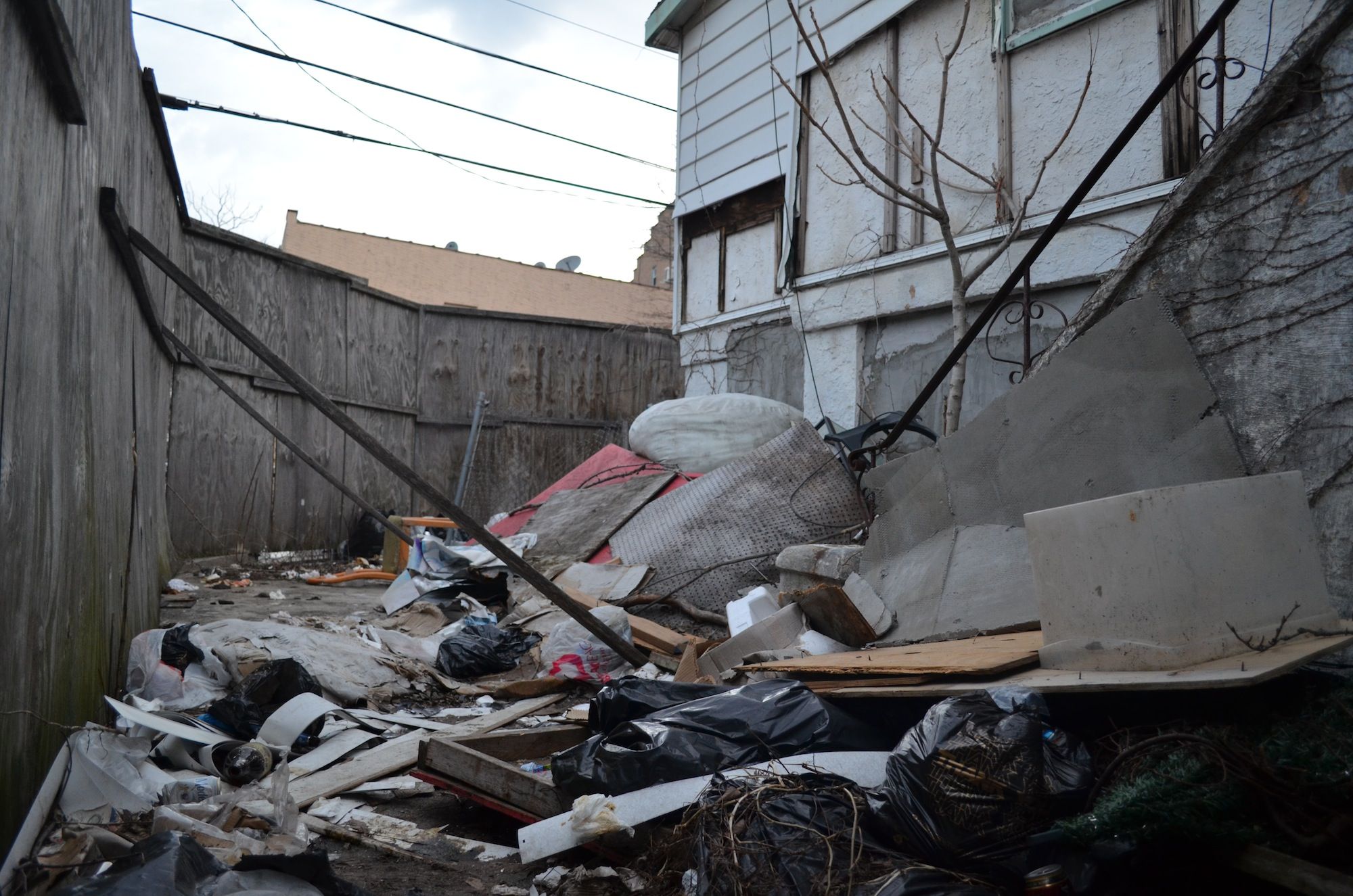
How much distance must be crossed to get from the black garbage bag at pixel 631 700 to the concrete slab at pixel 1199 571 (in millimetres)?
1181

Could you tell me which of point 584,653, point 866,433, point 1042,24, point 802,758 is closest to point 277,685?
point 584,653

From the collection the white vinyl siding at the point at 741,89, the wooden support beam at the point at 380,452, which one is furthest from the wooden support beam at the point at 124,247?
the white vinyl siding at the point at 741,89

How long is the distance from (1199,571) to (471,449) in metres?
9.53

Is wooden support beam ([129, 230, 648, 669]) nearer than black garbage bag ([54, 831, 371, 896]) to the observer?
No

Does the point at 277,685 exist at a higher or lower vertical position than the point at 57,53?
lower

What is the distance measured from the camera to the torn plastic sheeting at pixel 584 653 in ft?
15.1

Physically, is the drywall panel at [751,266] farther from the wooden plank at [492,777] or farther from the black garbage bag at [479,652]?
the wooden plank at [492,777]

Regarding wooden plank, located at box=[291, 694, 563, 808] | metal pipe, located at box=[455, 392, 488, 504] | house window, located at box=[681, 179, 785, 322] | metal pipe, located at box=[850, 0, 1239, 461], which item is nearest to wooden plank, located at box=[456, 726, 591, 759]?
wooden plank, located at box=[291, 694, 563, 808]

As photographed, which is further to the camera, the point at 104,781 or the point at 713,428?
the point at 713,428

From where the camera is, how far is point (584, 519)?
6.88 m

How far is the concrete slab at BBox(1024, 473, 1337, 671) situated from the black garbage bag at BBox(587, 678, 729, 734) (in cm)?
118

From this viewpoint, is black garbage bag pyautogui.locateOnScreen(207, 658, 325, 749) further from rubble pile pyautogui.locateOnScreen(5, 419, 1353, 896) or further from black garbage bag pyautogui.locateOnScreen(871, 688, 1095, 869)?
black garbage bag pyautogui.locateOnScreen(871, 688, 1095, 869)

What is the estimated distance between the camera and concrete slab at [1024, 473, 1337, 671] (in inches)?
91.8

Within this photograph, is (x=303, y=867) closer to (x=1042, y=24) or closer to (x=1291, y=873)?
(x=1291, y=873)
